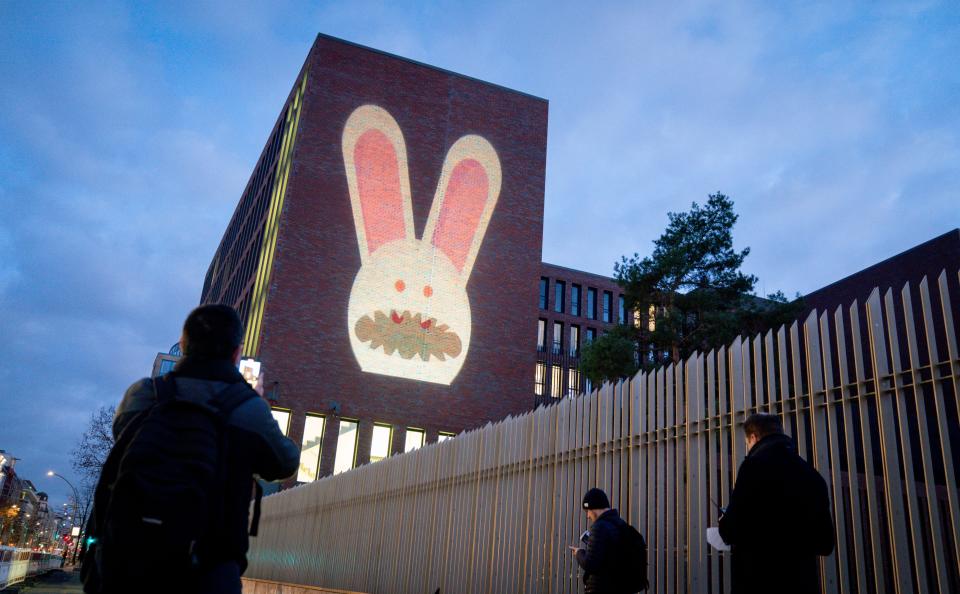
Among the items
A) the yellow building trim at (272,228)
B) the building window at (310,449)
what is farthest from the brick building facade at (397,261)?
the yellow building trim at (272,228)

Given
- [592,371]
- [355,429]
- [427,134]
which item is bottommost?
[355,429]

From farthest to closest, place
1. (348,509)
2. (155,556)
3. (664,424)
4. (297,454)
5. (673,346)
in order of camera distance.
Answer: (673,346) → (348,509) → (664,424) → (297,454) → (155,556)

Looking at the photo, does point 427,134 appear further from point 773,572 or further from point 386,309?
point 773,572

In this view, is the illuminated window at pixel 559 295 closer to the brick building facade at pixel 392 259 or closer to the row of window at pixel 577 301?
the row of window at pixel 577 301

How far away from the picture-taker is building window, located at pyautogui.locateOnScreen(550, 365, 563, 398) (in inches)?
2047

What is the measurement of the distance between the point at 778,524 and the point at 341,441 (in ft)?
89.8

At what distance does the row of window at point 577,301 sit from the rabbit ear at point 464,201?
18.3m

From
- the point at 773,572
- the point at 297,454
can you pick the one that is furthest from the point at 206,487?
the point at 773,572

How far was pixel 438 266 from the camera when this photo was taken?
110 feet

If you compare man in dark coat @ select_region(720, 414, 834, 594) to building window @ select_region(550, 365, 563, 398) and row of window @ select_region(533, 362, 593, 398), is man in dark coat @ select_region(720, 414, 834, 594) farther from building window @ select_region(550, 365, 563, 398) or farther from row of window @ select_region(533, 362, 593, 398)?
building window @ select_region(550, 365, 563, 398)

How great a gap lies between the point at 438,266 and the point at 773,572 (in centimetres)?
3002

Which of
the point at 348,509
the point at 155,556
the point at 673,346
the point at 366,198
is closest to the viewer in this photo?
the point at 155,556

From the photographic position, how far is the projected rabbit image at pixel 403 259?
3198cm

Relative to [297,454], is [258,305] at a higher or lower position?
higher
